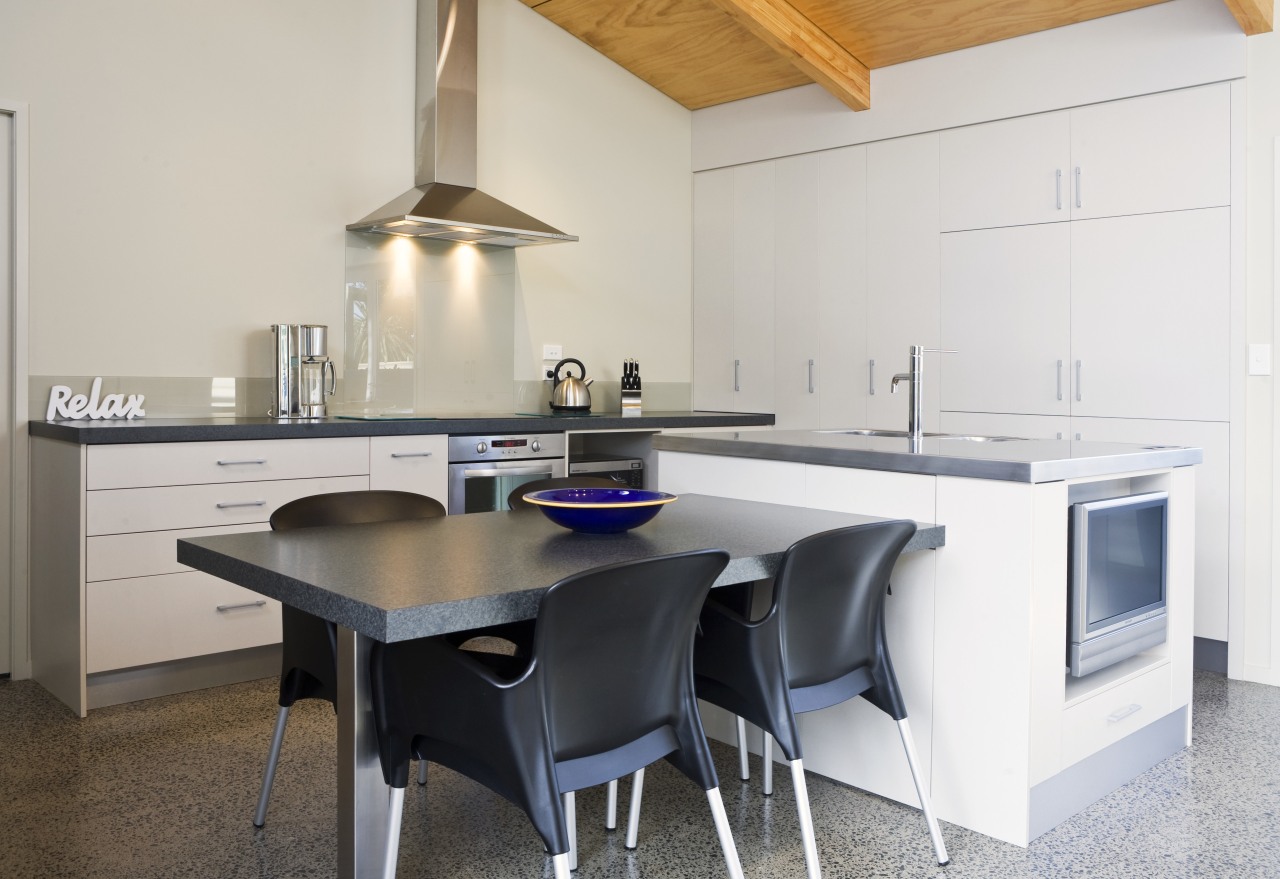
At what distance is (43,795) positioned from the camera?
2531mm

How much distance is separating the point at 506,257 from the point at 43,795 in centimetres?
304

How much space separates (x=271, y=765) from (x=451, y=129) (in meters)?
2.95

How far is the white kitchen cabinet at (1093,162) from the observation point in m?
3.88

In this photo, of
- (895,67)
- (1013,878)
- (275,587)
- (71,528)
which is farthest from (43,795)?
(895,67)

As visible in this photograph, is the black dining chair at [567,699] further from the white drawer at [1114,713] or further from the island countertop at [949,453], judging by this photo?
the white drawer at [1114,713]

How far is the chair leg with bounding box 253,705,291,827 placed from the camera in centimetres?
228

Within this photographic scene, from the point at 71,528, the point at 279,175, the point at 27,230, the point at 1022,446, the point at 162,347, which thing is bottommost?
the point at 71,528

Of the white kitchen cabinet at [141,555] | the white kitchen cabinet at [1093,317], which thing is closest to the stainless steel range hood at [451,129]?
the white kitchen cabinet at [141,555]

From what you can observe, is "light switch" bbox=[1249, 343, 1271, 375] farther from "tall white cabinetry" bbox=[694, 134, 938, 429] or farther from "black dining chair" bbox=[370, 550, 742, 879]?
"black dining chair" bbox=[370, 550, 742, 879]

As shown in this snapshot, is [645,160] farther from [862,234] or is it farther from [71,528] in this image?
[71,528]

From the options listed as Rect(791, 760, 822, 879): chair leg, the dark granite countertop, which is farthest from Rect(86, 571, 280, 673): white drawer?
Rect(791, 760, 822, 879): chair leg

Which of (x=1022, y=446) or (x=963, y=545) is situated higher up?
(x=1022, y=446)

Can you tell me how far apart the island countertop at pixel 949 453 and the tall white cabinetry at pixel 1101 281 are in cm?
122

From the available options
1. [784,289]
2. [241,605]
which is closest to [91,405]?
[241,605]
